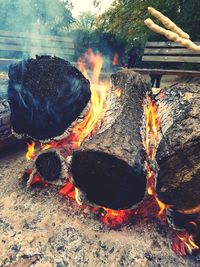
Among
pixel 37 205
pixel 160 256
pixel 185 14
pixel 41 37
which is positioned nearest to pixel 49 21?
pixel 41 37

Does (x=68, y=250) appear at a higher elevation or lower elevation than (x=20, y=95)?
lower

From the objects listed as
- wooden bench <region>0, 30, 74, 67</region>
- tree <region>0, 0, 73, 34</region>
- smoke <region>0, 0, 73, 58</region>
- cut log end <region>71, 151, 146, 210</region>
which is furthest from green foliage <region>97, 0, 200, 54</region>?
cut log end <region>71, 151, 146, 210</region>

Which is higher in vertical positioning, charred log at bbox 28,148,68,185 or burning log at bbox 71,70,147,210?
burning log at bbox 71,70,147,210

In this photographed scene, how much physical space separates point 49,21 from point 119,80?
1144 cm

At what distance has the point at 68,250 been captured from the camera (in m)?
2.53

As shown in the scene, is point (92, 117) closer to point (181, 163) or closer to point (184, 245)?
point (181, 163)

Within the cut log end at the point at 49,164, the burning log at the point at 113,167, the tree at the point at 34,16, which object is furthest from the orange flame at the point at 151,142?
the tree at the point at 34,16

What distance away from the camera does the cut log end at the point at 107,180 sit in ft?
8.05

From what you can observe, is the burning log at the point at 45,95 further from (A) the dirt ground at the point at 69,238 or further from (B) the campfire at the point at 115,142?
(A) the dirt ground at the point at 69,238

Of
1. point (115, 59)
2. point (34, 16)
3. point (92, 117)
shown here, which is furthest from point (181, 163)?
point (34, 16)

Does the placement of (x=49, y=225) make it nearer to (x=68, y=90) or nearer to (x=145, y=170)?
(x=145, y=170)

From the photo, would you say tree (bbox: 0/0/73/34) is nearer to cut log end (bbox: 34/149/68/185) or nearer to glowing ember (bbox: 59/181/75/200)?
cut log end (bbox: 34/149/68/185)

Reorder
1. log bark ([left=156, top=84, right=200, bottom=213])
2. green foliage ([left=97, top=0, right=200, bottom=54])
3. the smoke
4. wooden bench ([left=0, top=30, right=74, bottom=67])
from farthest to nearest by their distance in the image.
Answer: the smoke < wooden bench ([left=0, top=30, right=74, bottom=67]) < green foliage ([left=97, top=0, right=200, bottom=54]) < log bark ([left=156, top=84, right=200, bottom=213])

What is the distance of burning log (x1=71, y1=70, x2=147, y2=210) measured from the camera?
243 cm
